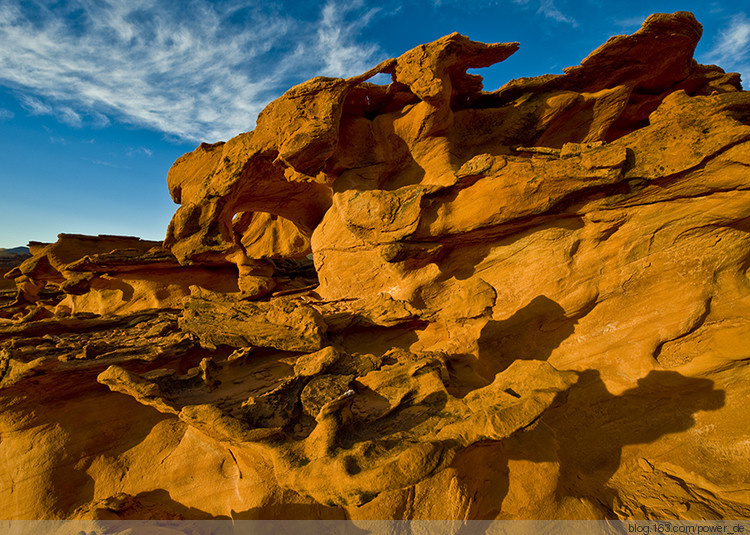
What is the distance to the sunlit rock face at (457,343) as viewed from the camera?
11.6ft

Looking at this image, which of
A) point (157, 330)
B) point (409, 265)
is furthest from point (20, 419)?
point (409, 265)

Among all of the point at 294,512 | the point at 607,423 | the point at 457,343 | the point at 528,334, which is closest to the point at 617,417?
the point at 607,423

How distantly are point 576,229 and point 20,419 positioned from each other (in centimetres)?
890

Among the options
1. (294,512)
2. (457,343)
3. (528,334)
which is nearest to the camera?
(294,512)

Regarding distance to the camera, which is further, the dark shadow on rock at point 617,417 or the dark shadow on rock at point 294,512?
the dark shadow on rock at point 617,417

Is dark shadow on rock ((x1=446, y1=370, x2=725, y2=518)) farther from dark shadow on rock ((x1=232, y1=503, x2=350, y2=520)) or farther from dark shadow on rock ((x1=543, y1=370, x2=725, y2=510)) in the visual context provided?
dark shadow on rock ((x1=232, y1=503, x2=350, y2=520))

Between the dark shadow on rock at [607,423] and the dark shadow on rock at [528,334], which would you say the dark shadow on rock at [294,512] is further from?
the dark shadow on rock at [528,334]

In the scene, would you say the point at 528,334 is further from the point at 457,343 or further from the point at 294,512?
the point at 294,512

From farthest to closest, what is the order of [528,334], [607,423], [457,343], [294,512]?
[528,334], [457,343], [607,423], [294,512]

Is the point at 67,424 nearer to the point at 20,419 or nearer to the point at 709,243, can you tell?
the point at 20,419

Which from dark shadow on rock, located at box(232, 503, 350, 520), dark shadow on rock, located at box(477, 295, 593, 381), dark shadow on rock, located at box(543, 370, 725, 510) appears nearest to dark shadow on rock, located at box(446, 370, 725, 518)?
dark shadow on rock, located at box(543, 370, 725, 510)

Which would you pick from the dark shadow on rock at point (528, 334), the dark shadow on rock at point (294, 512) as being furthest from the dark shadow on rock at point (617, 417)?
the dark shadow on rock at point (294, 512)

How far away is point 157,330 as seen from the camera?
573cm

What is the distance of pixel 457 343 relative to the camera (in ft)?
17.2
